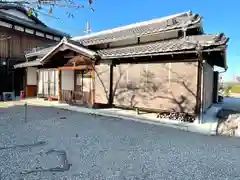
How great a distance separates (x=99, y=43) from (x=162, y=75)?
182 inches

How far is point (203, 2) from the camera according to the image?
9.12m

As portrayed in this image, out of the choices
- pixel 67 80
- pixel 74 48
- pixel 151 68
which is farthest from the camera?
pixel 67 80

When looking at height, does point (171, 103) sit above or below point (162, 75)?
below

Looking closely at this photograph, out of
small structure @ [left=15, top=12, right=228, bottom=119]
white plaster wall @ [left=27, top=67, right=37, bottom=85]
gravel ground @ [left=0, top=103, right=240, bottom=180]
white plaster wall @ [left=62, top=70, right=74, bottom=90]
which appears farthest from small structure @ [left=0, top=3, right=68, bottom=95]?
gravel ground @ [left=0, top=103, right=240, bottom=180]

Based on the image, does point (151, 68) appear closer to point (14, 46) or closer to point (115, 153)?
point (115, 153)

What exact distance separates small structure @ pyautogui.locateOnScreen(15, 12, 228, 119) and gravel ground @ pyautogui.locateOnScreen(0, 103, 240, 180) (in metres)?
1.70

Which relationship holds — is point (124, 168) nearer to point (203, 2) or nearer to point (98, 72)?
point (98, 72)

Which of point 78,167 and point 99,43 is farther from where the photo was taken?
point 99,43

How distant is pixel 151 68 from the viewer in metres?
7.04

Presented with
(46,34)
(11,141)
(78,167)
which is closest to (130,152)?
(78,167)

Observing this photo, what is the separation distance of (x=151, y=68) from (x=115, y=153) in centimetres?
436

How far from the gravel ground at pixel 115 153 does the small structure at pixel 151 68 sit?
67.0 inches

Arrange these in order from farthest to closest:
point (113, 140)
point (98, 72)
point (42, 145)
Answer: point (98, 72)
point (113, 140)
point (42, 145)

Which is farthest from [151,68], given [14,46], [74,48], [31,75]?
[14,46]
